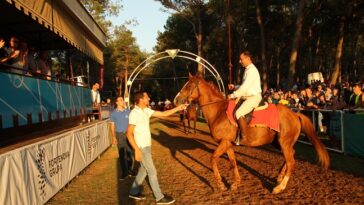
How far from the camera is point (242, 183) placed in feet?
30.6

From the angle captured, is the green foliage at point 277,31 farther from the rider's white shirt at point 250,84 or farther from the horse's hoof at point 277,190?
the horse's hoof at point 277,190

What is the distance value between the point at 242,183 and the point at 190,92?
2564 millimetres

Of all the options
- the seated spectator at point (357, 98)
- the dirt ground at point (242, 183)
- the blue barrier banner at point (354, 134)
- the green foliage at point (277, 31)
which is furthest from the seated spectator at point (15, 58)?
the green foliage at point (277, 31)

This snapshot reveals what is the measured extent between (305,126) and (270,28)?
37302 mm

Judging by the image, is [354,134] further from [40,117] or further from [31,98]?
[31,98]

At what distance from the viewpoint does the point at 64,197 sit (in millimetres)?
8703

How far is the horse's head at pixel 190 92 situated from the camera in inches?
370

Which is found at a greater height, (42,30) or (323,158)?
(42,30)

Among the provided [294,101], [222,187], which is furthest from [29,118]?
[294,101]

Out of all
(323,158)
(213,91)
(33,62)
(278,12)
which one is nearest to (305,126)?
(323,158)

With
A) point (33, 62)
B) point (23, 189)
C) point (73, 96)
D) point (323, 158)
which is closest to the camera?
point (23, 189)

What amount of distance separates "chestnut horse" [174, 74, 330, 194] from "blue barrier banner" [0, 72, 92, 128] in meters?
3.80

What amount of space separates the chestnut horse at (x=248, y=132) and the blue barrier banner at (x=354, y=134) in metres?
3.41

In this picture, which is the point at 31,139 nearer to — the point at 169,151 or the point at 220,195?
the point at 220,195
